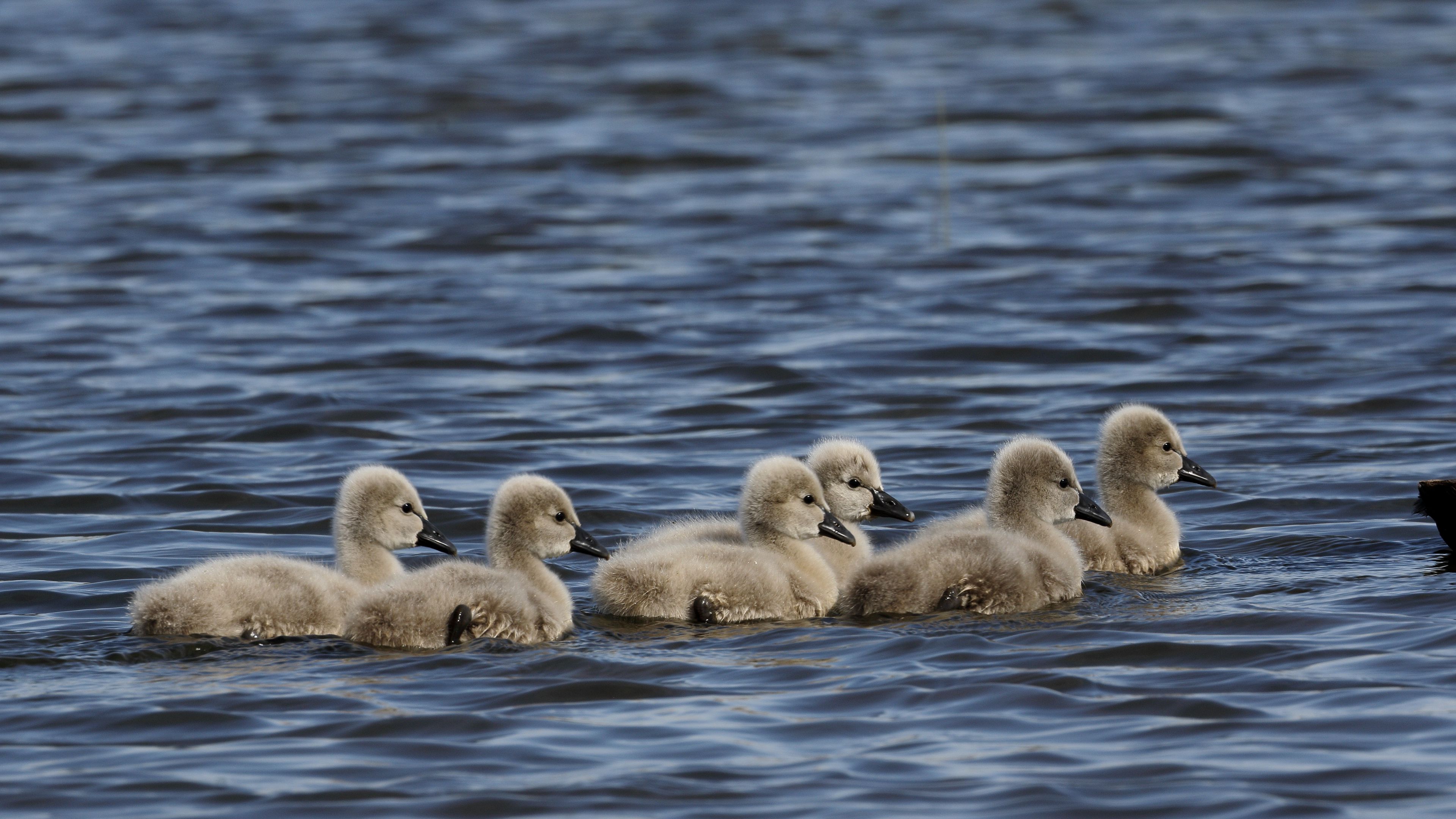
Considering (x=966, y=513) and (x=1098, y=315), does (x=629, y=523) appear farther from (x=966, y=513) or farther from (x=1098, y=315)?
(x=1098, y=315)

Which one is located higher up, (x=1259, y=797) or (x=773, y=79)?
(x=773, y=79)

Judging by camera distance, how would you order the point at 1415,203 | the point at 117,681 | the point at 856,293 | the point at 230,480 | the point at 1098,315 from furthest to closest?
the point at 1415,203, the point at 856,293, the point at 1098,315, the point at 230,480, the point at 117,681

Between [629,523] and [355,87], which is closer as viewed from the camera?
[629,523]

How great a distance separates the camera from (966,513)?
947cm

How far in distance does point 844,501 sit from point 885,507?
0.55ft

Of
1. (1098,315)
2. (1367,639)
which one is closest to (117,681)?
(1367,639)

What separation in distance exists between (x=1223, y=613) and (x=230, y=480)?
551 cm

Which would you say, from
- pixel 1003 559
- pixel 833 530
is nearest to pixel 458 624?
pixel 833 530

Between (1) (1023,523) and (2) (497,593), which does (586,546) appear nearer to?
(2) (497,593)

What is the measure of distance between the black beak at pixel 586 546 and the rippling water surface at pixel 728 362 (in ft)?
0.92

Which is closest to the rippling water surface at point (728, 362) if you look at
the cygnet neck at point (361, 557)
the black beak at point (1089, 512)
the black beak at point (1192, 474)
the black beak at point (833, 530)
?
the black beak at point (1089, 512)

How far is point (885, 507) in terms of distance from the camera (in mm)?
9078

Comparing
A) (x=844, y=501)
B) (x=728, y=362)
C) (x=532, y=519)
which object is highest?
(x=532, y=519)

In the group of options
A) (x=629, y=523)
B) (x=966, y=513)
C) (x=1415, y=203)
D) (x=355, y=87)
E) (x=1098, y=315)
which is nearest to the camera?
(x=966, y=513)
